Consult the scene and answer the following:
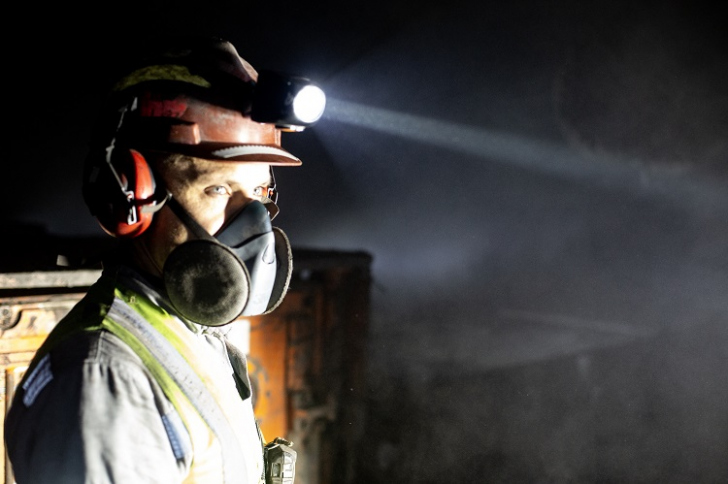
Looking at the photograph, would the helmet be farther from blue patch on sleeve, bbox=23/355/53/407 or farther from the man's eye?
blue patch on sleeve, bbox=23/355/53/407

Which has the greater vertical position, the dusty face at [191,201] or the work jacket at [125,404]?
the dusty face at [191,201]

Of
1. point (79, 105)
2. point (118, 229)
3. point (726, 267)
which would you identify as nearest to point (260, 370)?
point (118, 229)

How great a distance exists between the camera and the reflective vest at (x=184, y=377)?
1.13 meters

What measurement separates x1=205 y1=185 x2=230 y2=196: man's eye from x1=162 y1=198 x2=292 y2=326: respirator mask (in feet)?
0.21

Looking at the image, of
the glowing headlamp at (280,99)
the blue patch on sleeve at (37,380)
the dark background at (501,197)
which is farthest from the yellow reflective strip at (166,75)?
the dark background at (501,197)

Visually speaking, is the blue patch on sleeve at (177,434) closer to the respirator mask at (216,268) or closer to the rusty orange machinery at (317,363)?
the respirator mask at (216,268)

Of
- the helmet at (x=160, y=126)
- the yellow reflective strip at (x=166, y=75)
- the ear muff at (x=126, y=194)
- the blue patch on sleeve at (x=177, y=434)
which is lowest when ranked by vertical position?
the blue patch on sleeve at (x=177, y=434)

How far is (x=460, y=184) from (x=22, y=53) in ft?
23.4

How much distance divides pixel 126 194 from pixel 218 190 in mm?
205

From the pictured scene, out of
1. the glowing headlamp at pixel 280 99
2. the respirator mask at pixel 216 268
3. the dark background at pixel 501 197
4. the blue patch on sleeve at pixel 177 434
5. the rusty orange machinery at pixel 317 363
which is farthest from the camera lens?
the dark background at pixel 501 197

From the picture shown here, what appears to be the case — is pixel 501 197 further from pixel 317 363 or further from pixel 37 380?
pixel 37 380

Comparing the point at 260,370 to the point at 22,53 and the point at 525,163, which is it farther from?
the point at 525,163

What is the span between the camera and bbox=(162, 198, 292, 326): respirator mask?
1.25 m

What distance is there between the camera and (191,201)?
1.34m
